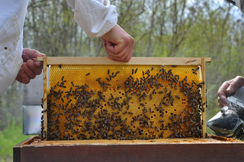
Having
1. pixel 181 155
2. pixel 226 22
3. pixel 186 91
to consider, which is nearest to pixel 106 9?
pixel 186 91

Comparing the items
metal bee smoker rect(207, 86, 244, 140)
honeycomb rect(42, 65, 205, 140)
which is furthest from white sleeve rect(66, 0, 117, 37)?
metal bee smoker rect(207, 86, 244, 140)

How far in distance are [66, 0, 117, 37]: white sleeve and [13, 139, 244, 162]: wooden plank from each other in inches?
42.1

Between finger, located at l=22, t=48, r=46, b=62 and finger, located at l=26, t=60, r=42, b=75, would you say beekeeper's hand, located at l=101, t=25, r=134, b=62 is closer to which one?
finger, located at l=26, t=60, r=42, b=75

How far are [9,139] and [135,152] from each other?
545cm

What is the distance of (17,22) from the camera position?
2152 mm

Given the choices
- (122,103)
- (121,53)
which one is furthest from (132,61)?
(122,103)

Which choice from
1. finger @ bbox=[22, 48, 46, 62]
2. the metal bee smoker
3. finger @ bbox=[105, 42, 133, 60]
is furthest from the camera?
finger @ bbox=[22, 48, 46, 62]

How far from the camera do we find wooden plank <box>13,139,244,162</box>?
190 centimetres

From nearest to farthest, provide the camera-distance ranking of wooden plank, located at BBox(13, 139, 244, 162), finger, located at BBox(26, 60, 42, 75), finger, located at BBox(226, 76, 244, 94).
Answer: wooden plank, located at BBox(13, 139, 244, 162) < finger, located at BBox(26, 60, 42, 75) < finger, located at BBox(226, 76, 244, 94)

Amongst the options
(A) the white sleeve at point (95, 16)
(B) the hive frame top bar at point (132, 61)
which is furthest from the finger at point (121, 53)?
(A) the white sleeve at point (95, 16)

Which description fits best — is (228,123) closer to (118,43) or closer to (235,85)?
(235,85)

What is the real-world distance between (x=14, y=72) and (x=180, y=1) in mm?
6404

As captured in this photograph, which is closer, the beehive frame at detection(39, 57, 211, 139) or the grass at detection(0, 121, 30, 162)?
the beehive frame at detection(39, 57, 211, 139)

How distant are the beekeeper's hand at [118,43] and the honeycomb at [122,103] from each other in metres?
0.26
